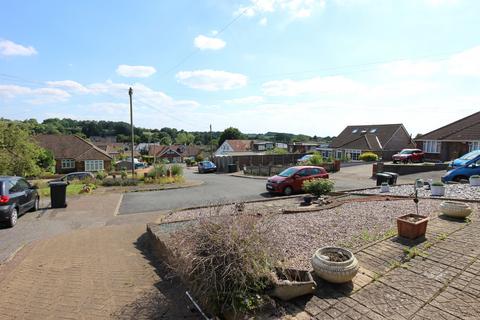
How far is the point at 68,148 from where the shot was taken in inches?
1722

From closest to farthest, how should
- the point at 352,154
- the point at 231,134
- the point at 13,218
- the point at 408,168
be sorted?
the point at 13,218 → the point at 408,168 → the point at 352,154 → the point at 231,134

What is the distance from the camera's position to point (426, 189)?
38.7 feet

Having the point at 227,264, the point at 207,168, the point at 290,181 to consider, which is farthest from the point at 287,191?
the point at 207,168

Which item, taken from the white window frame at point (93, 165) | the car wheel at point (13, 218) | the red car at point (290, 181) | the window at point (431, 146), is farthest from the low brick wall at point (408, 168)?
the white window frame at point (93, 165)

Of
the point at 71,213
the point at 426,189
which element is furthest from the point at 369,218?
the point at 71,213

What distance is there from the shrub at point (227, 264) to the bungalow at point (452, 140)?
34817mm

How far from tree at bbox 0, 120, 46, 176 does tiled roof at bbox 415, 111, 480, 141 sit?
40222mm

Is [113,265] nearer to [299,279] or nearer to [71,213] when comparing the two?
[299,279]

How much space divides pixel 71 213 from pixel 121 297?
26.4ft

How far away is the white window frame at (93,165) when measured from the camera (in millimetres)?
43125

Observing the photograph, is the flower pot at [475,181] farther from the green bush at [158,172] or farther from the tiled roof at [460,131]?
the tiled roof at [460,131]

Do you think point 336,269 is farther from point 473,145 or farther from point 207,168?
point 473,145

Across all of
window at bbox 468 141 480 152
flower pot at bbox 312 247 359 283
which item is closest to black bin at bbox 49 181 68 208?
flower pot at bbox 312 247 359 283

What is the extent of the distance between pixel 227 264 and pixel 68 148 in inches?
1902
